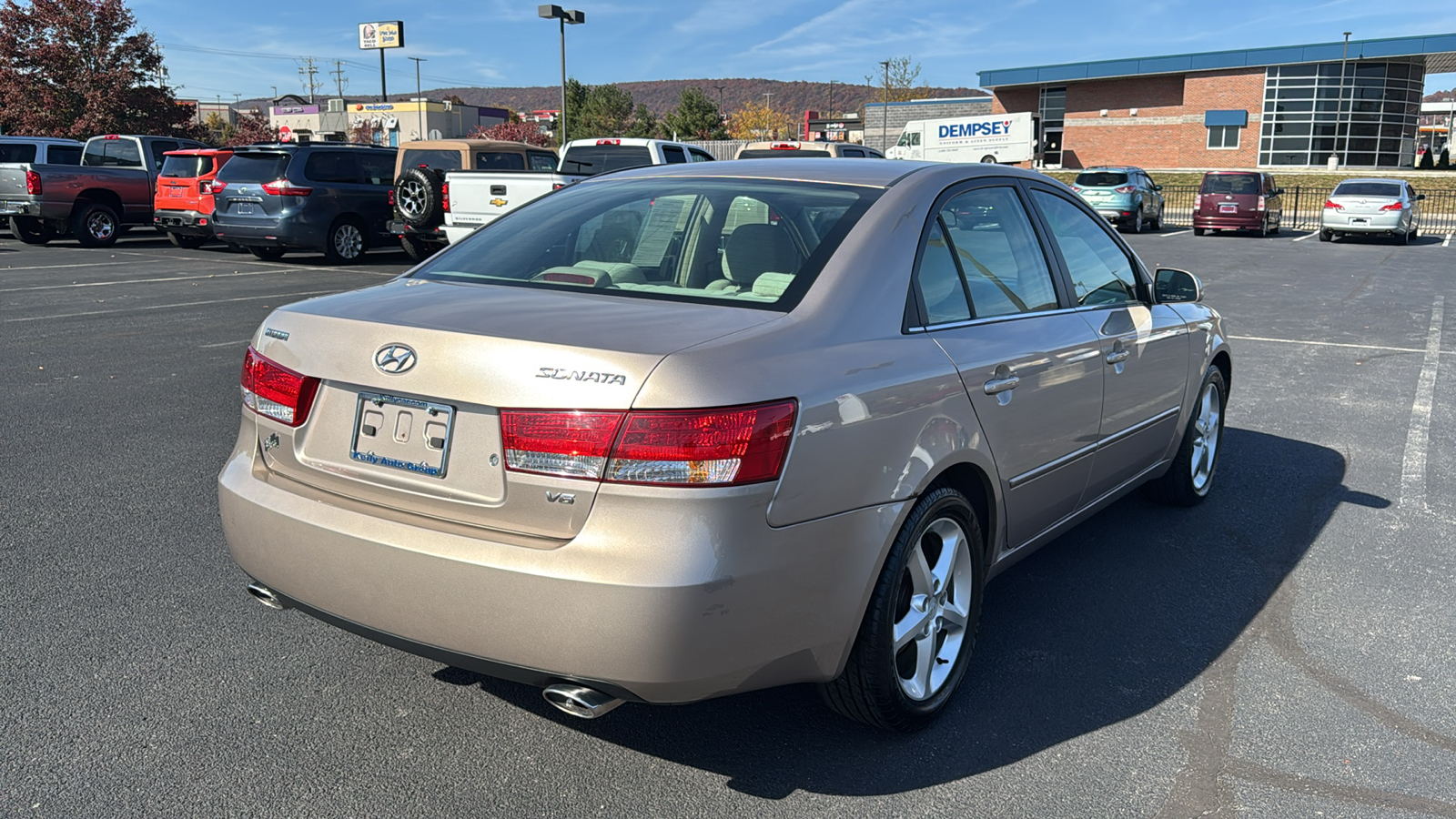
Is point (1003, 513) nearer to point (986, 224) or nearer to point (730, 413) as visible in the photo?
point (986, 224)

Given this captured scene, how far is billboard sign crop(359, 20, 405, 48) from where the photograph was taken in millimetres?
60062

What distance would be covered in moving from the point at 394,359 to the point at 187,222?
18547mm

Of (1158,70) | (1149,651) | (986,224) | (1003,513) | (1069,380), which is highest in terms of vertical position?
(1158,70)

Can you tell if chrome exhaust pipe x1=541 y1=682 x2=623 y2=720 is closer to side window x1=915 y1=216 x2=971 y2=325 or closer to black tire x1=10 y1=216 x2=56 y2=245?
side window x1=915 y1=216 x2=971 y2=325

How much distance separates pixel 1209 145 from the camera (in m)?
62.2

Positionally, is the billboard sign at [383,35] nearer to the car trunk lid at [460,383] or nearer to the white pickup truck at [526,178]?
the white pickup truck at [526,178]

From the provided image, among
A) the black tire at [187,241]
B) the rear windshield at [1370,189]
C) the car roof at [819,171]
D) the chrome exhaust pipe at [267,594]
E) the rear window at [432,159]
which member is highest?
the rear window at [432,159]

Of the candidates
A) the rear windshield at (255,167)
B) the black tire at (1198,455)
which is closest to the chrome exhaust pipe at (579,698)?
the black tire at (1198,455)

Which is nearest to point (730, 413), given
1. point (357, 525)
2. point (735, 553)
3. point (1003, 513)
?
point (735, 553)

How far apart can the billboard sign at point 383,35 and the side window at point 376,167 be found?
43380 millimetres

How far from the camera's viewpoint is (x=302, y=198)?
55.2 ft

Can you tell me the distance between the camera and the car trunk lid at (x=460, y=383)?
2.48 metres

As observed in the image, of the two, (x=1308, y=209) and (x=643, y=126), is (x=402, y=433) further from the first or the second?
(x=643, y=126)

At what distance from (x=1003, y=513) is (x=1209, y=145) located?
216ft
